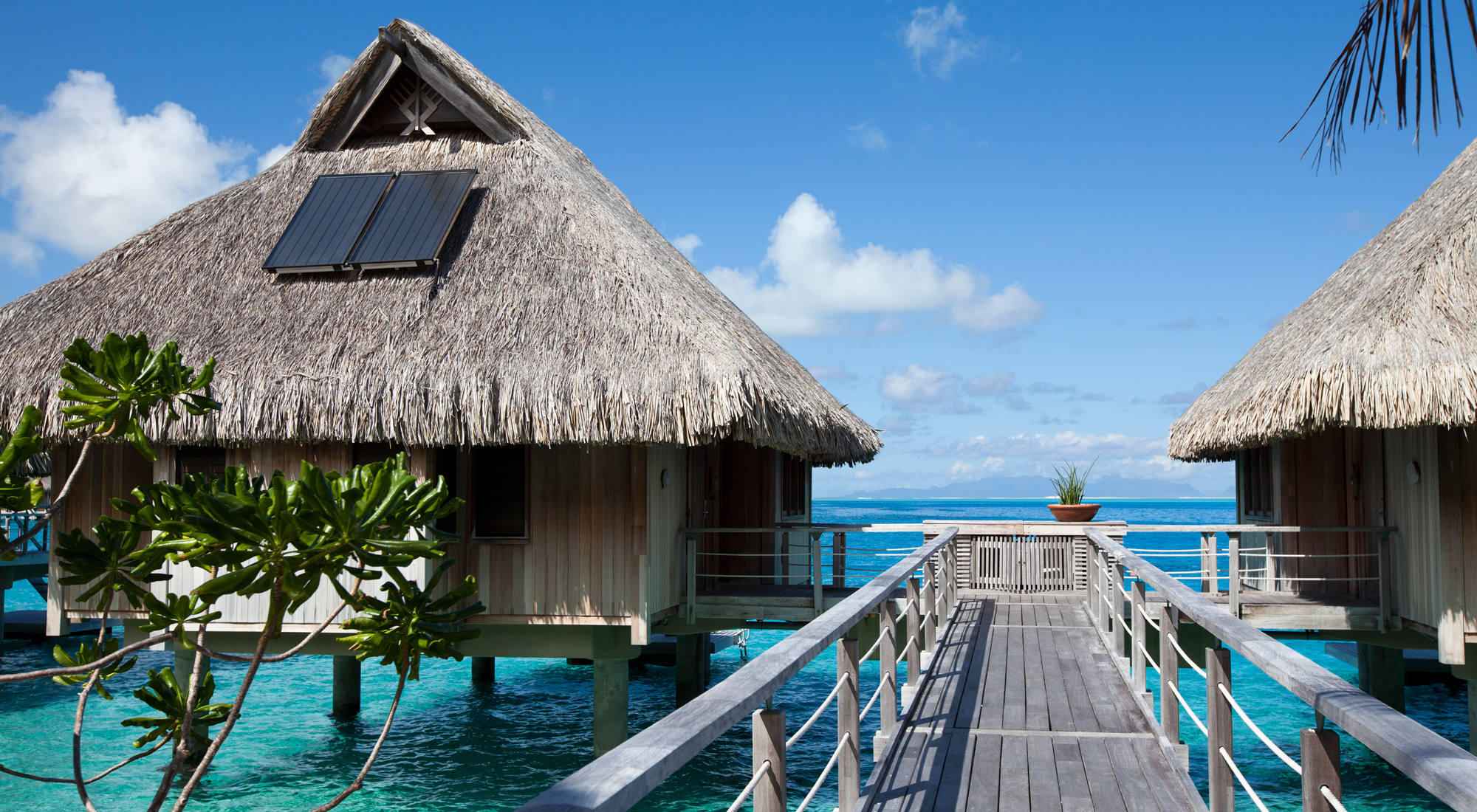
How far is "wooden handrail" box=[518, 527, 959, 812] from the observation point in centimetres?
144

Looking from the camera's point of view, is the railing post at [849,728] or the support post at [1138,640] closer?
the railing post at [849,728]

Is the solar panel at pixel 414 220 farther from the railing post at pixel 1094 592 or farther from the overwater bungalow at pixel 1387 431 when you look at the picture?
the overwater bungalow at pixel 1387 431

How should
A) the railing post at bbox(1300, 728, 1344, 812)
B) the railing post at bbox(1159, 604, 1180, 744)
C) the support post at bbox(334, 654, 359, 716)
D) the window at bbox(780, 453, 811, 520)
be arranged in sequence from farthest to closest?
the support post at bbox(334, 654, 359, 716), the window at bbox(780, 453, 811, 520), the railing post at bbox(1159, 604, 1180, 744), the railing post at bbox(1300, 728, 1344, 812)

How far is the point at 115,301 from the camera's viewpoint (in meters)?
9.95

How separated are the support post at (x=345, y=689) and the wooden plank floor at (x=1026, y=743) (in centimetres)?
838

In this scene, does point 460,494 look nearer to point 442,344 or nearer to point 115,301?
point 442,344

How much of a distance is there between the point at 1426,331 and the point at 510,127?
885 cm

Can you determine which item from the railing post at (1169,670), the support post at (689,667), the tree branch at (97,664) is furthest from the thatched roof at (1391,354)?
the tree branch at (97,664)

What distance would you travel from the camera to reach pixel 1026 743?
5043mm

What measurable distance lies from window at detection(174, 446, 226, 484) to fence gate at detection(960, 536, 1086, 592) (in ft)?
31.7

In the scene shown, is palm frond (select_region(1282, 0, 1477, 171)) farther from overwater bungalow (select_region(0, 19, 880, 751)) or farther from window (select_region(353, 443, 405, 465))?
window (select_region(353, 443, 405, 465))

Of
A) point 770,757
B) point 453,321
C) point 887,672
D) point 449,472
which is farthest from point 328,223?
point 770,757

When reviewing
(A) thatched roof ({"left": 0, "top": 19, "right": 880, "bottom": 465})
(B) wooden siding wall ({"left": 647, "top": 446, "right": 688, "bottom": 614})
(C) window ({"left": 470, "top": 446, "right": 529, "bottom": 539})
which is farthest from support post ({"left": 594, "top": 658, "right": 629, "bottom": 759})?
(A) thatched roof ({"left": 0, "top": 19, "right": 880, "bottom": 465})

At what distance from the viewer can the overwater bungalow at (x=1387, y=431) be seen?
305 inches
